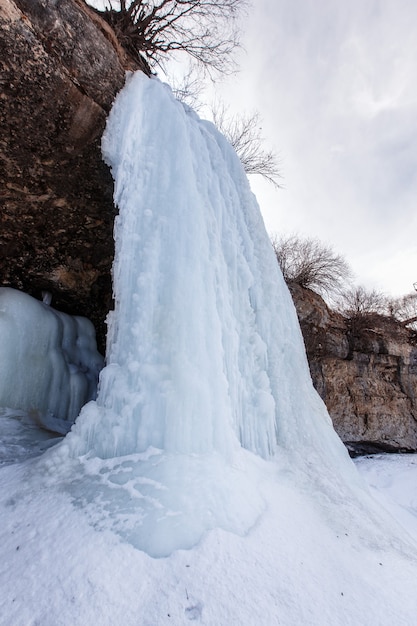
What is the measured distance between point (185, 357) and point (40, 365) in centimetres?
239

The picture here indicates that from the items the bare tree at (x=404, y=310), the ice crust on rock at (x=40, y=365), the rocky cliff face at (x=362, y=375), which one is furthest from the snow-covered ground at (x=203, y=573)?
the bare tree at (x=404, y=310)

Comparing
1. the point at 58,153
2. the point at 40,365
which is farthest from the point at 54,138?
the point at 40,365

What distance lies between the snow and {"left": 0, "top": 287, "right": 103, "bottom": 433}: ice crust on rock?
1.31 ft

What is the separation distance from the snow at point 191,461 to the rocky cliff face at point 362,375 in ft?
11.9

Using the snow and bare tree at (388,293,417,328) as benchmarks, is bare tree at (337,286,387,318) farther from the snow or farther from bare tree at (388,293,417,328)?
the snow

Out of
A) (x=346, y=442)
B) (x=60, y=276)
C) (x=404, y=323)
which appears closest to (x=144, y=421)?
(x=60, y=276)

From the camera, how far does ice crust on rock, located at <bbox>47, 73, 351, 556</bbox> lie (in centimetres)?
142

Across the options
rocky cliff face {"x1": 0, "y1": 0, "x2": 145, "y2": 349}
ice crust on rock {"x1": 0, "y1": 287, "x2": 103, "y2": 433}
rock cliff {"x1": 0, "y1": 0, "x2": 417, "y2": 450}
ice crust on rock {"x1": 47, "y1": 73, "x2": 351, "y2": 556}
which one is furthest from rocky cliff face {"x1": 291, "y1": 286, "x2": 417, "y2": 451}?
A: rocky cliff face {"x1": 0, "y1": 0, "x2": 145, "y2": 349}

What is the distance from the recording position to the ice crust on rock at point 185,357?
1.42 meters

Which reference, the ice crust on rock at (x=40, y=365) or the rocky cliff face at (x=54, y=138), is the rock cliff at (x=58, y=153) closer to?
the rocky cliff face at (x=54, y=138)

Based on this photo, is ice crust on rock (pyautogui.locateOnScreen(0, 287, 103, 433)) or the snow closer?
the snow

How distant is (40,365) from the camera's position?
3.44 meters

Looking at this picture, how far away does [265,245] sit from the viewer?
9.41 feet

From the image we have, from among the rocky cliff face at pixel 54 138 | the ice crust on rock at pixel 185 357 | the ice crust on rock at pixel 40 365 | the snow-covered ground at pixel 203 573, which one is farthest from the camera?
the ice crust on rock at pixel 40 365
